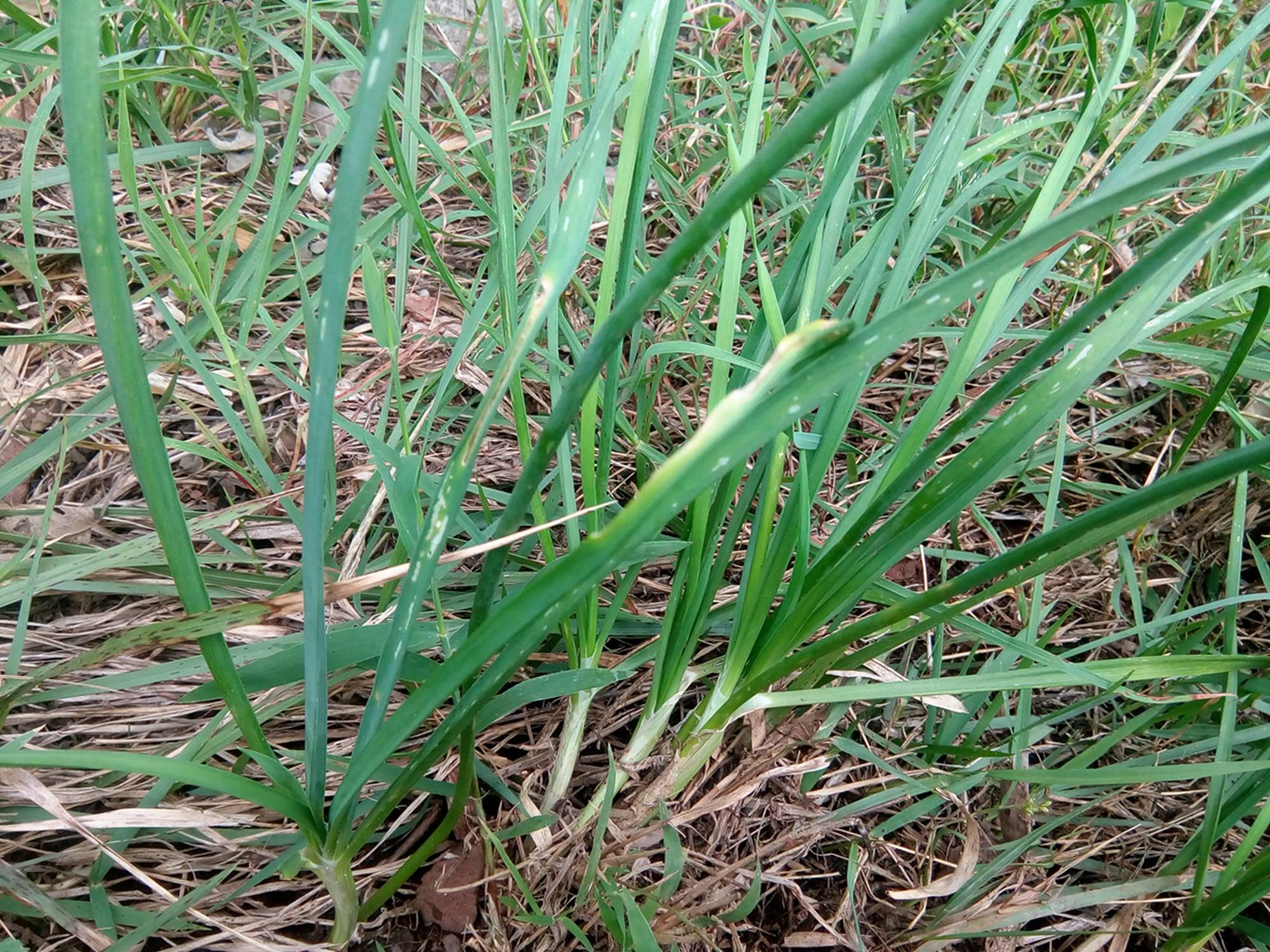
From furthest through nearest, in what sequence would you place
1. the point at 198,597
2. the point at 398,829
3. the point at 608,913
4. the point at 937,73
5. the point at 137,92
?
the point at 937,73 → the point at 137,92 → the point at 398,829 → the point at 608,913 → the point at 198,597

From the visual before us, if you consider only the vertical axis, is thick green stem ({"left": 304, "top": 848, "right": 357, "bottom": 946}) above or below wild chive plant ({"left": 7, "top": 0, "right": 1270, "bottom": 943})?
below

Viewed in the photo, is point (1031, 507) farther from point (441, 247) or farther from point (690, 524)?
point (441, 247)

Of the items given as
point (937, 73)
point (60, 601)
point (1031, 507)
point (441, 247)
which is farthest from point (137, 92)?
point (1031, 507)

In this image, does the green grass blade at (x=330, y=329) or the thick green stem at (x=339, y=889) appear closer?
the green grass blade at (x=330, y=329)

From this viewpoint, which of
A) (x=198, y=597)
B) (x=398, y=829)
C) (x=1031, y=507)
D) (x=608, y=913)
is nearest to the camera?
(x=198, y=597)

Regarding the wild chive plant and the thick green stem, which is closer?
the wild chive plant

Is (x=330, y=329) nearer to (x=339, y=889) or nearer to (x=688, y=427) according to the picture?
(x=339, y=889)

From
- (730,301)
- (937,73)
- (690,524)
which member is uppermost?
(937,73)

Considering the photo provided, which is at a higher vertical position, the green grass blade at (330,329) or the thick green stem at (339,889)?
the green grass blade at (330,329)
